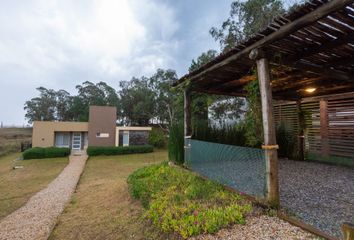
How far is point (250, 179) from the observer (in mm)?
3021

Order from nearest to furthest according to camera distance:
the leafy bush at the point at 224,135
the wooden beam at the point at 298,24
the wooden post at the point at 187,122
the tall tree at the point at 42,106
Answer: the wooden beam at the point at 298,24, the wooden post at the point at 187,122, the leafy bush at the point at 224,135, the tall tree at the point at 42,106

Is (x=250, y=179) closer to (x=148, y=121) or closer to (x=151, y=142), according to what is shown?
(x=151, y=142)

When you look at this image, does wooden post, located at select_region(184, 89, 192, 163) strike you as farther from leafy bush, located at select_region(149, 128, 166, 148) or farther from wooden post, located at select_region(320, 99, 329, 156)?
leafy bush, located at select_region(149, 128, 166, 148)

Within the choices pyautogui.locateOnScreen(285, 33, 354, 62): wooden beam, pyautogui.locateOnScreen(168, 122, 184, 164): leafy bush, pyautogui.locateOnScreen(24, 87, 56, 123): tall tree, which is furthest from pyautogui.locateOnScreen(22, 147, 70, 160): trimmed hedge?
pyautogui.locateOnScreen(24, 87, 56, 123): tall tree

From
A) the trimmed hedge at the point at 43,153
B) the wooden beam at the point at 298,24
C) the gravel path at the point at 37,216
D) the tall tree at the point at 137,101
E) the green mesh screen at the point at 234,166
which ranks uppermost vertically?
the tall tree at the point at 137,101

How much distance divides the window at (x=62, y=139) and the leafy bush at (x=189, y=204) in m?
18.1

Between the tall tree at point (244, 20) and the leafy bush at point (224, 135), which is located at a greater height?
the tall tree at point (244, 20)

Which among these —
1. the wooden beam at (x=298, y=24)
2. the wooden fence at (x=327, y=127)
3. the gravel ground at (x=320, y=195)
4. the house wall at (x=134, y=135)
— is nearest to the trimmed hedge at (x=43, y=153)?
the house wall at (x=134, y=135)

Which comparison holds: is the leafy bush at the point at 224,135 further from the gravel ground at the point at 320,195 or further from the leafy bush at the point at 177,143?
the gravel ground at the point at 320,195

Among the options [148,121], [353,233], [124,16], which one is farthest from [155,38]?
[148,121]

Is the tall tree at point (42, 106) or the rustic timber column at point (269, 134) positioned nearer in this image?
the rustic timber column at point (269, 134)

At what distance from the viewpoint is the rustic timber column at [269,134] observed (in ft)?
8.77

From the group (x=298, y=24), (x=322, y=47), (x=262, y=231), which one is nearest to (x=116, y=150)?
(x=262, y=231)

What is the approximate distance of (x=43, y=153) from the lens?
14906 mm
